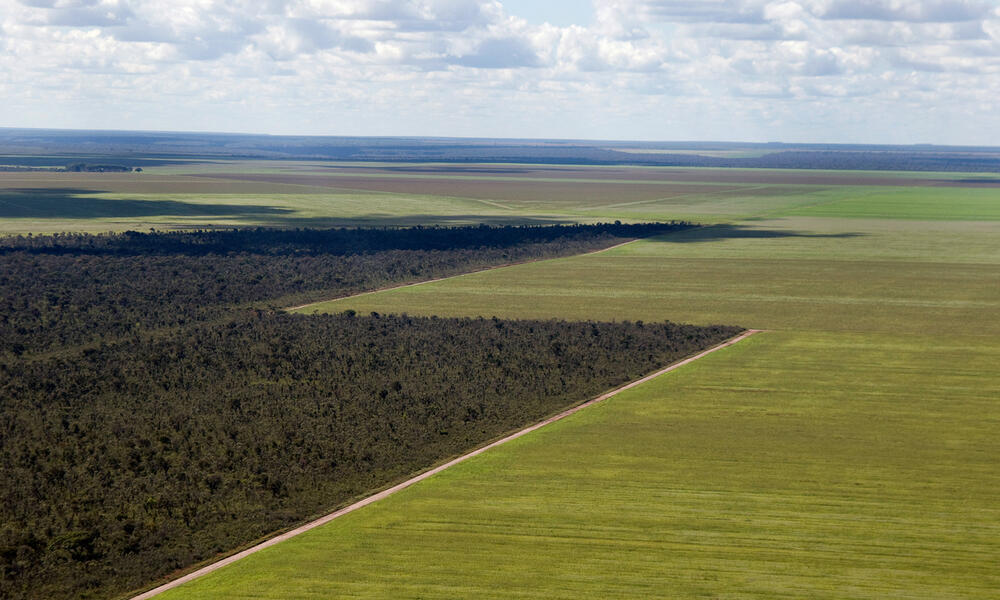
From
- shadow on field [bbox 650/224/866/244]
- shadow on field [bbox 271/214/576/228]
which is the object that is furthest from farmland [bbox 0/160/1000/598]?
shadow on field [bbox 271/214/576/228]

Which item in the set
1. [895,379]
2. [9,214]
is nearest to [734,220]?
[9,214]

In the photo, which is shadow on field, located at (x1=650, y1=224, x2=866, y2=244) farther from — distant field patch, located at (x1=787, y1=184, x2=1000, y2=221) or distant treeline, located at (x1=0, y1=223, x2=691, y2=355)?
distant field patch, located at (x1=787, y1=184, x2=1000, y2=221)

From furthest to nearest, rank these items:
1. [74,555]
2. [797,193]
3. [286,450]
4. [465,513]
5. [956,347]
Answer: [797,193] → [956,347] → [286,450] → [465,513] → [74,555]

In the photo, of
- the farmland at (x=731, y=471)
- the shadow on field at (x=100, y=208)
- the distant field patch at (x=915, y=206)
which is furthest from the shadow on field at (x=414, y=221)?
the farmland at (x=731, y=471)

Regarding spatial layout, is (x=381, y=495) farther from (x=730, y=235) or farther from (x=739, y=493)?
(x=730, y=235)

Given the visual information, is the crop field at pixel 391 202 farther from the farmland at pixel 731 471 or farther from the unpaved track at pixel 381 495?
the unpaved track at pixel 381 495

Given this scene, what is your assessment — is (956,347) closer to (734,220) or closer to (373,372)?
(373,372)
